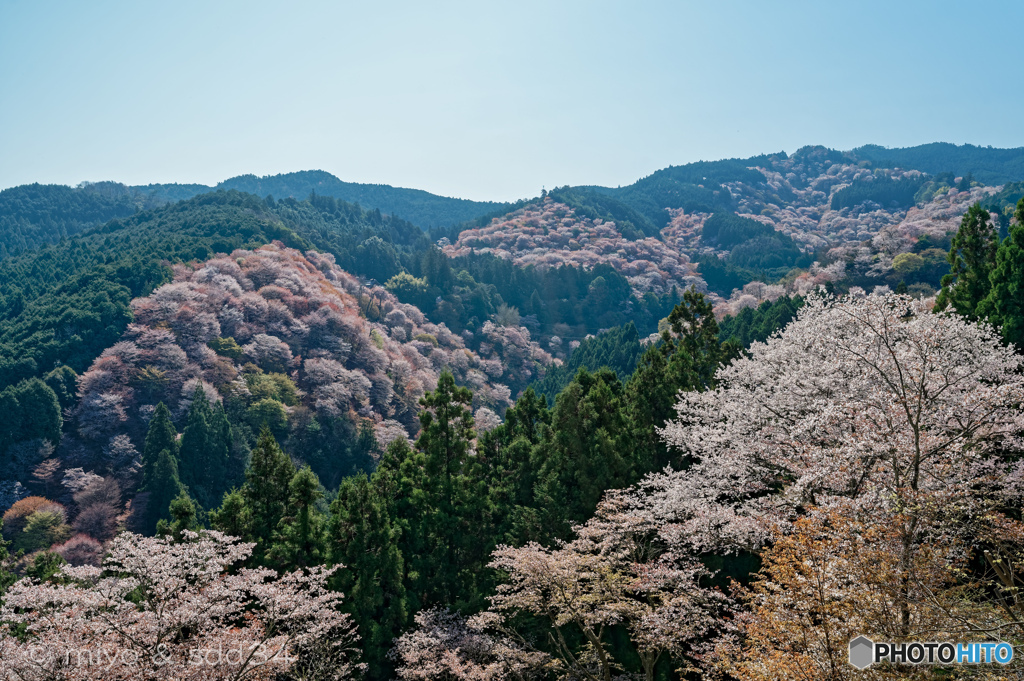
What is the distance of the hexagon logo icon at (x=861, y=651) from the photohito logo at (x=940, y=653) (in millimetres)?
21

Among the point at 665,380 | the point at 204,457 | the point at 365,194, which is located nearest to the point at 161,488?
the point at 204,457

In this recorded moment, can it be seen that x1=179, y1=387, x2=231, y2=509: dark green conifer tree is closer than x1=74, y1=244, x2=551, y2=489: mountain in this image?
Yes

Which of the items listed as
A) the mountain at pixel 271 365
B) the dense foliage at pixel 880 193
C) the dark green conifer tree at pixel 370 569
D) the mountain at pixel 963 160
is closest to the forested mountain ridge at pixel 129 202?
the mountain at pixel 271 365

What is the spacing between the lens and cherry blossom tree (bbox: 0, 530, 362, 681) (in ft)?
37.6

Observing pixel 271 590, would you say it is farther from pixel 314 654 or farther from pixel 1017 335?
pixel 1017 335

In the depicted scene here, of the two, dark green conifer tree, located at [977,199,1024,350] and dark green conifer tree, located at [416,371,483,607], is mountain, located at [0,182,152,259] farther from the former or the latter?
dark green conifer tree, located at [977,199,1024,350]

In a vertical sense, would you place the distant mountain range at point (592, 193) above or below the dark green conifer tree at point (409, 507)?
above

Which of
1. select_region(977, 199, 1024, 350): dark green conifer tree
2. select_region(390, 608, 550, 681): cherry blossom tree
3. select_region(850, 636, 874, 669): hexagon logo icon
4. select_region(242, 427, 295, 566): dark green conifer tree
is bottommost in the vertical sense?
select_region(390, 608, 550, 681): cherry blossom tree

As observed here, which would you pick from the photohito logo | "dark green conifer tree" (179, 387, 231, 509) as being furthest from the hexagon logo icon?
"dark green conifer tree" (179, 387, 231, 509)

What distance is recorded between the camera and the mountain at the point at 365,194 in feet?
563

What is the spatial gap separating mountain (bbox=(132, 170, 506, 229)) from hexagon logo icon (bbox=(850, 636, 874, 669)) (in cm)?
16709

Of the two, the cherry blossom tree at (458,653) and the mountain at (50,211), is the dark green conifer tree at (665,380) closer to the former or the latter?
the cherry blossom tree at (458,653)

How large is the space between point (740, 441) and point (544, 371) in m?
63.3

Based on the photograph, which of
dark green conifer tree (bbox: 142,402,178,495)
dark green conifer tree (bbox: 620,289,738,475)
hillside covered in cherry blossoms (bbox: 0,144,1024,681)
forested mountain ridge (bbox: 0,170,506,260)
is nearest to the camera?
hillside covered in cherry blossoms (bbox: 0,144,1024,681)
